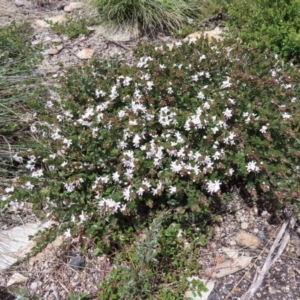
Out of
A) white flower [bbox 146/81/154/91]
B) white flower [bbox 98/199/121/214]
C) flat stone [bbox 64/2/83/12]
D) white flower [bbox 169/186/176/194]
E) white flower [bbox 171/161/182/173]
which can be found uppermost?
white flower [bbox 146/81/154/91]

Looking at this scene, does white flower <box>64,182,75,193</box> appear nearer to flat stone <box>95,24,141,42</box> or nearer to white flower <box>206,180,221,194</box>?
white flower <box>206,180,221,194</box>

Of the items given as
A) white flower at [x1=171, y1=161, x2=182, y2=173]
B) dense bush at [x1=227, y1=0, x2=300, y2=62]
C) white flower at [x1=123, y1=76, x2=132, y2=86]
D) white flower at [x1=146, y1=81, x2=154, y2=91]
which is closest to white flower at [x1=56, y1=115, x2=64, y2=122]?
white flower at [x1=123, y1=76, x2=132, y2=86]

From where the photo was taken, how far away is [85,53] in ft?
14.7

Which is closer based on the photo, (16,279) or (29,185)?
(16,279)

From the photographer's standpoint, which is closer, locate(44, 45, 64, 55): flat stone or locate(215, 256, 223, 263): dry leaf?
locate(215, 256, 223, 263): dry leaf

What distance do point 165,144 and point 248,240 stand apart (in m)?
0.88

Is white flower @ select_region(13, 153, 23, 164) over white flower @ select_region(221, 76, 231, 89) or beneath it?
beneath

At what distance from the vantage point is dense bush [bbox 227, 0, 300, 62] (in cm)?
388

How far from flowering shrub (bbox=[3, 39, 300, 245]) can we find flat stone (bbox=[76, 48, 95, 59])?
4.07ft

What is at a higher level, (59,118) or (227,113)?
(227,113)

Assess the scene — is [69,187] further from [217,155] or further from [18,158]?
[217,155]

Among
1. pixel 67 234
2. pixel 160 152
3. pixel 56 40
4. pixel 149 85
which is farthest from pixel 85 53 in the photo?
pixel 67 234

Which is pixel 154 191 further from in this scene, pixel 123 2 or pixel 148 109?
pixel 123 2

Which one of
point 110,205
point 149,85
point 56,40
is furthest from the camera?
point 56,40
